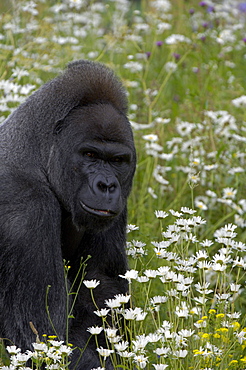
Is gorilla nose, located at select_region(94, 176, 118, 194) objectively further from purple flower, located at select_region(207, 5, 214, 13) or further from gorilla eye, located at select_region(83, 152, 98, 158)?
A: purple flower, located at select_region(207, 5, 214, 13)

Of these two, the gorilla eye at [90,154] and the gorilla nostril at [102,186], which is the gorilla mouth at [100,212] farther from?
the gorilla eye at [90,154]

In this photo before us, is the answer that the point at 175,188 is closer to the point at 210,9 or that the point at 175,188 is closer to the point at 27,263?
the point at 27,263

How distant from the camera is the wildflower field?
2990 mm

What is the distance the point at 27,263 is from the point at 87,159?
2.39 ft

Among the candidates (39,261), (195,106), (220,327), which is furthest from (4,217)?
(195,106)

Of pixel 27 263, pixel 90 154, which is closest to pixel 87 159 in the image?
pixel 90 154

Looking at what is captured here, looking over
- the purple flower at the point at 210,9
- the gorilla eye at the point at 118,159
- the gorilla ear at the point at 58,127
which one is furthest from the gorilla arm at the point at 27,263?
the purple flower at the point at 210,9

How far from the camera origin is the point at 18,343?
3.43 meters

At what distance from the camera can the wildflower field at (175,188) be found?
2990 mm

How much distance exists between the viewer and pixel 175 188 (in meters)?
5.86

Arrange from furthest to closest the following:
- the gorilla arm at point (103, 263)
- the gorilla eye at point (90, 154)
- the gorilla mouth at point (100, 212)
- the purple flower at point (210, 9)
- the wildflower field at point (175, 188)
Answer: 1. the purple flower at point (210, 9)
2. the gorilla arm at point (103, 263)
3. the gorilla eye at point (90, 154)
4. the gorilla mouth at point (100, 212)
5. the wildflower field at point (175, 188)

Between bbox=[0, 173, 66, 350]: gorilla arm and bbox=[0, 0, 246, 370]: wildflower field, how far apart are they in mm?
156

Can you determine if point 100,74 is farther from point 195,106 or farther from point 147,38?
point 147,38

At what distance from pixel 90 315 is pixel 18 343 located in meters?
0.64
